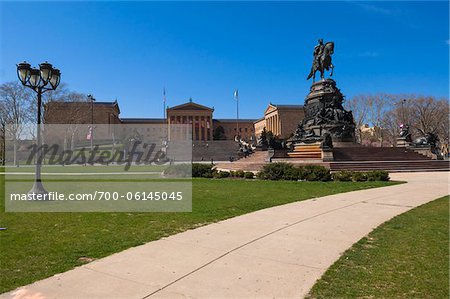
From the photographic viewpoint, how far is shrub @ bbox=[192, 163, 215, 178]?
981 inches

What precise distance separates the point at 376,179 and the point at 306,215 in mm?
11655

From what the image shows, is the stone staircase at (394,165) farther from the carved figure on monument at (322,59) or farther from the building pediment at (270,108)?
the building pediment at (270,108)

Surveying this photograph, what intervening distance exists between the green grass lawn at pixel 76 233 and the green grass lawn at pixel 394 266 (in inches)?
145

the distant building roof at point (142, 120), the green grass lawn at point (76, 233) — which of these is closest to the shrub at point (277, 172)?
the green grass lawn at point (76, 233)

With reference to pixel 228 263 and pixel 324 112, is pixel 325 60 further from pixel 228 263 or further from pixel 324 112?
pixel 228 263

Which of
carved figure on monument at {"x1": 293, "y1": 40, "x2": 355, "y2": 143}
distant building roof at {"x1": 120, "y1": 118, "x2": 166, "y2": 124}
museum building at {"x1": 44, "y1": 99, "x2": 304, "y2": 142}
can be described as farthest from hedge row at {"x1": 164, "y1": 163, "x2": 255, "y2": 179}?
distant building roof at {"x1": 120, "y1": 118, "x2": 166, "y2": 124}

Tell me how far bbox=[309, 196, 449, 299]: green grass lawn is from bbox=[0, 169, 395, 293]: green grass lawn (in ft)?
12.1

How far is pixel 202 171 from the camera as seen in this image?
83.5 feet

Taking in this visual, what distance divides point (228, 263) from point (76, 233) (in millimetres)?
3808

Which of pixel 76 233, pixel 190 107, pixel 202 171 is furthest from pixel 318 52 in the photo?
pixel 190 107

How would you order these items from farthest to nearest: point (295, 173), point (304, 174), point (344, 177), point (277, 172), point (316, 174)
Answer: point (277, 172)
point (295, 173)
point (304, 174)
point (316, 174)
point (344, 177)

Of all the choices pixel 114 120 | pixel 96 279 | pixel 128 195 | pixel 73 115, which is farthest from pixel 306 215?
pixel 114 120

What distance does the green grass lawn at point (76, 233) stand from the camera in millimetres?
5102

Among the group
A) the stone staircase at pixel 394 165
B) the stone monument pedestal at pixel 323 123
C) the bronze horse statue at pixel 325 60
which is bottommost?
the stone staircase at pixel 394 165
